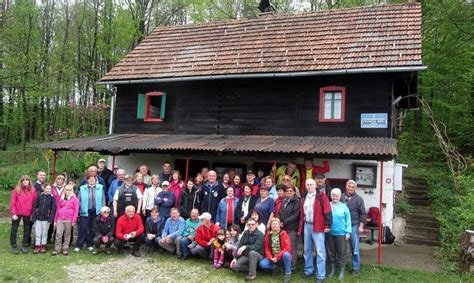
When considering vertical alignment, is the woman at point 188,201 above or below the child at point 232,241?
above

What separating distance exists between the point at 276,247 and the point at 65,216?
4506 mm

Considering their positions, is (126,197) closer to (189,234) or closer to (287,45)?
(189,234)

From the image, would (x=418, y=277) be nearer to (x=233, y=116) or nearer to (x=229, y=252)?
(x=229, y=252)

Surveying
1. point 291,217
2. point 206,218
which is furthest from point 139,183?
point 291,217

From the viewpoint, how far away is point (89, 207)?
8.90 metres

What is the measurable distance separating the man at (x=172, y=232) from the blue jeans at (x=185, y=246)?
14 centimetres

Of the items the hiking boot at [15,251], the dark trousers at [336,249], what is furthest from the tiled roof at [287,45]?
the hiking boot at [15,251]

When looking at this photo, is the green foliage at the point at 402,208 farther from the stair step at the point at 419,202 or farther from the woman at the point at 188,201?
the woman at the point at 188,201

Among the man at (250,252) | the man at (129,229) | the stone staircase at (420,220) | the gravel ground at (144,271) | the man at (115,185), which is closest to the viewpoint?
the gravel ground at (144,271)

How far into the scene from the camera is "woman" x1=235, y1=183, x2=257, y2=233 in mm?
8359

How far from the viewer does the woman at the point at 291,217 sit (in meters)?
7.68

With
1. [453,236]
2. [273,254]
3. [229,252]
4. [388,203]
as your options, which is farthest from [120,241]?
[453,236]

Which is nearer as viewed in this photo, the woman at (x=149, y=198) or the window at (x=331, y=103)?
the woman at (x=149, y=198)

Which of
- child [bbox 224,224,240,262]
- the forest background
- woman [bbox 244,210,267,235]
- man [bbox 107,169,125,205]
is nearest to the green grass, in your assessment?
child [bbox 224,224,240,262]
